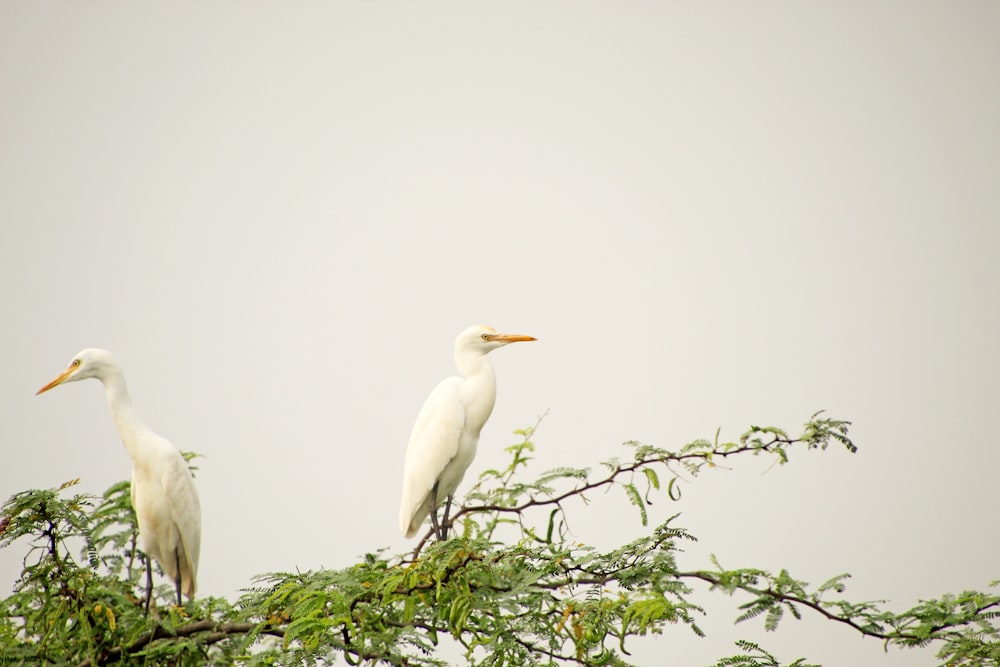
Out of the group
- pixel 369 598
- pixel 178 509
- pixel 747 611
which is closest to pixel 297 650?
pixel 369 598

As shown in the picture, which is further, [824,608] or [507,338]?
[507,338]

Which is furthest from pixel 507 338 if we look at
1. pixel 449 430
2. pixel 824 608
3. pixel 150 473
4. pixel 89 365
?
pixel 824 608

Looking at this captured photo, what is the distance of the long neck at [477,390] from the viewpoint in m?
6.66

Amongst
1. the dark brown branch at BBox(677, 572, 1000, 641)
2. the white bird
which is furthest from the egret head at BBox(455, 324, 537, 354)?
the dark brown branch at BBox(677, 572, 1000, 641)

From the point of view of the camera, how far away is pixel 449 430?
21.2ft

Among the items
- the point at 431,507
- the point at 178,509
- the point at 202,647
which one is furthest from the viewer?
the point at 431,507

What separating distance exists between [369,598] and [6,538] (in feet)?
4.27

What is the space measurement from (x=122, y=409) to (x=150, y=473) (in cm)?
44

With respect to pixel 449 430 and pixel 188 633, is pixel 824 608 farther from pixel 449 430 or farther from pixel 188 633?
pixel 449 430

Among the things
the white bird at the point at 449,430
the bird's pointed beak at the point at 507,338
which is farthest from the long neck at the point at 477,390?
the bird's pointed beak at the point at 507,338

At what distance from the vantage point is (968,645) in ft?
10.3

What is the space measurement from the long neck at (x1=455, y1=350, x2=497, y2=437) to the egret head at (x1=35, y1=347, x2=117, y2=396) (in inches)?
87.4

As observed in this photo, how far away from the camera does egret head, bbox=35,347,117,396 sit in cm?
588

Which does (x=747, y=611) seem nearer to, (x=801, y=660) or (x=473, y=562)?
(x=801, y=660)
